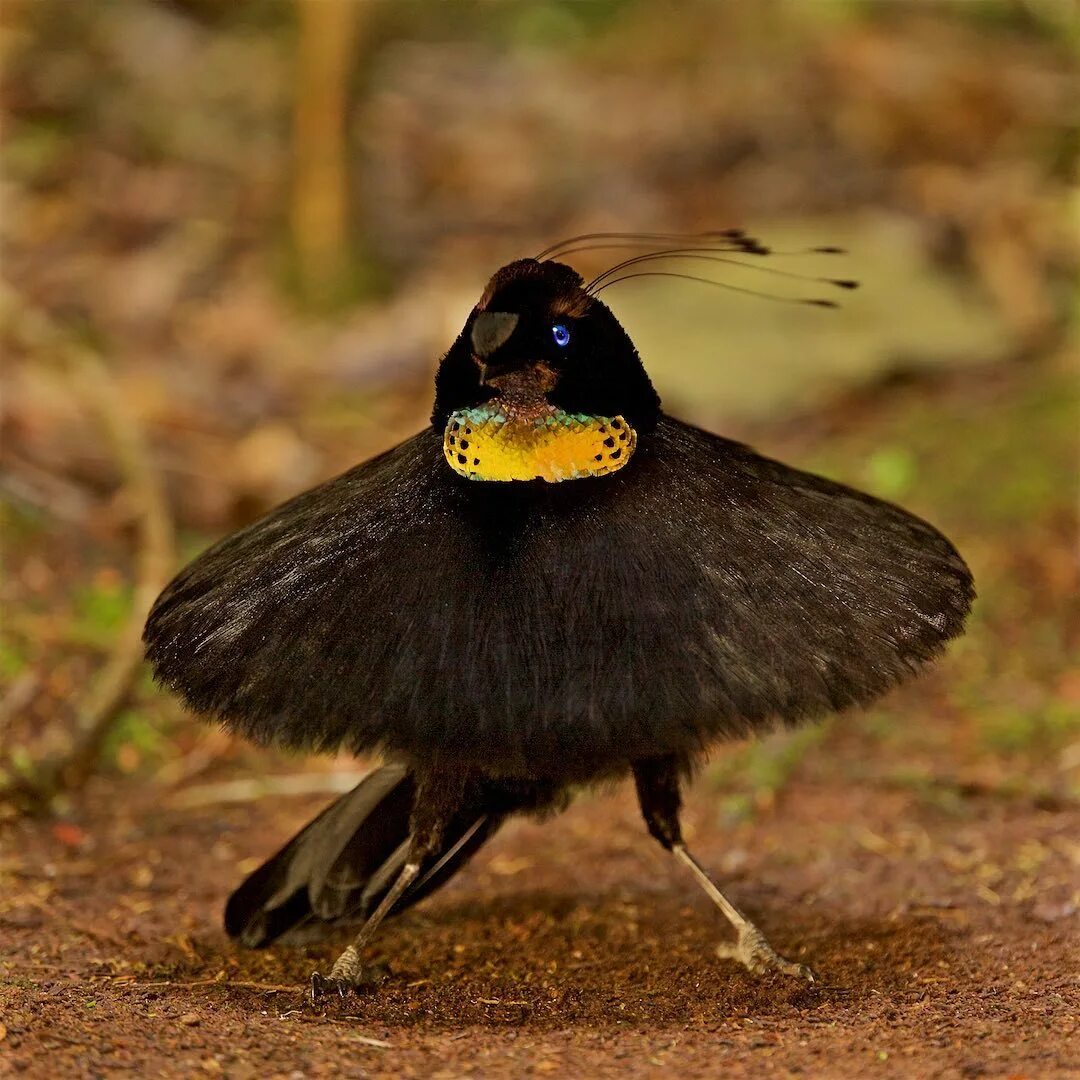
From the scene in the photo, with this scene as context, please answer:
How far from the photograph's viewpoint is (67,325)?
853cm

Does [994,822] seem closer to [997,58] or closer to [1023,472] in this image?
[1023,472]

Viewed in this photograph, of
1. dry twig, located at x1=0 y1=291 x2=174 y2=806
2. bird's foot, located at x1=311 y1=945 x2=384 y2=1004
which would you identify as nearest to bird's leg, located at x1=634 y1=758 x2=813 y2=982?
bird's foot, located at x1=311 y1=945 x2=384 y2=1004

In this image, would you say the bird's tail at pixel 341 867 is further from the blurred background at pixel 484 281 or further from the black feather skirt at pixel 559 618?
the blurred background at pixel 484 281

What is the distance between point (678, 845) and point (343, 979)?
2.51 feet

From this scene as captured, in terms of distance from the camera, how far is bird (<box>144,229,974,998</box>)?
243cm

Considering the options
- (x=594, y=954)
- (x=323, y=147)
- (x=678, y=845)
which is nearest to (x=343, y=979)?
(x=594, y=954)

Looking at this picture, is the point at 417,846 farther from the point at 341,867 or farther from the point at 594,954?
the point at 594,954

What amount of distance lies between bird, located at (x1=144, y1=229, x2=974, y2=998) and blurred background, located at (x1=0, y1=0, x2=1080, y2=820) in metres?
1.83

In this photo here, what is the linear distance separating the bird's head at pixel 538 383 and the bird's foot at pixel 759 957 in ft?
3.63

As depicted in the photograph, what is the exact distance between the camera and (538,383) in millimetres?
2574

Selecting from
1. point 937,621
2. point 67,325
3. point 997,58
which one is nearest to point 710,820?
point 937,621

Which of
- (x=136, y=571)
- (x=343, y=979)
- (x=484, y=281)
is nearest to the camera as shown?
(x=343, y=979)

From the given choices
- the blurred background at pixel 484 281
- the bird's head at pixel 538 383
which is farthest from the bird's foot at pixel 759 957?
the blurred background at pixel 484 281

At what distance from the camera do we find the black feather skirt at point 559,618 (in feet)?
7.96
